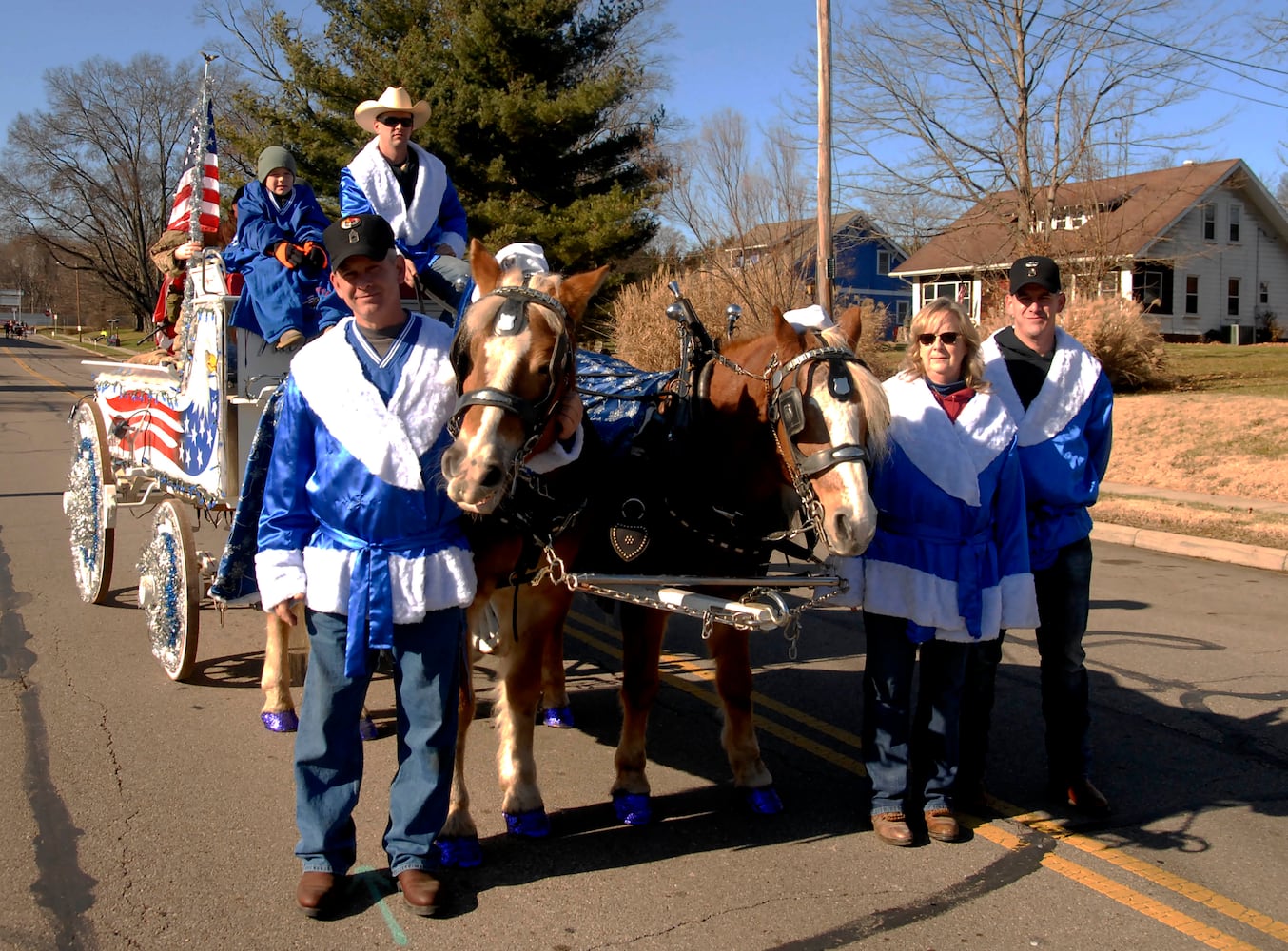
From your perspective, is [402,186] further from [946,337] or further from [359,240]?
[946,337]

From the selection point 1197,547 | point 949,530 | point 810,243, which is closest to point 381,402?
point 949,530

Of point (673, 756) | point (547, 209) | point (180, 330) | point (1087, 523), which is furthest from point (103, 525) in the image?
point (547, 209)

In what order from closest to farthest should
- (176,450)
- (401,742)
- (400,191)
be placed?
(401,742)
(400,191)
(176,450)

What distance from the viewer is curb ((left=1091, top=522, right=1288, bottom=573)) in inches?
393

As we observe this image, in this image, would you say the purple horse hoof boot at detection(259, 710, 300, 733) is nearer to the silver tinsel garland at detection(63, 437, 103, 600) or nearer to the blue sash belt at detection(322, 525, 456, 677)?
the blue sash belt at detection(322, 525, 456, 677)

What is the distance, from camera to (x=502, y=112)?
22109mm

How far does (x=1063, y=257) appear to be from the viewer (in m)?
22.8

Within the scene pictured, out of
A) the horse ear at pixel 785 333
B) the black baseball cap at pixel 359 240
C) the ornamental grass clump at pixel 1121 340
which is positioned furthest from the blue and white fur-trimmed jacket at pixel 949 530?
the ornamental grass clump at pixel 1121 340

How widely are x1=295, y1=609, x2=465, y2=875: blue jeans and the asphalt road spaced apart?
9.3 inches

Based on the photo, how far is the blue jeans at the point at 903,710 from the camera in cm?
410

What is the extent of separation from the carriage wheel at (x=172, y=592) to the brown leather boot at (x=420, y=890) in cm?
268

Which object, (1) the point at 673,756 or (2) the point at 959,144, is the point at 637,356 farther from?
(1) the point at 673,756

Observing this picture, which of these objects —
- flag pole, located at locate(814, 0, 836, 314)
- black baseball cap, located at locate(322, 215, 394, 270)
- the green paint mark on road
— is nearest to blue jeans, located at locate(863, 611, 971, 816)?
the green paint mark on road

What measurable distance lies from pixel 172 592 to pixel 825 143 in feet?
41.9
